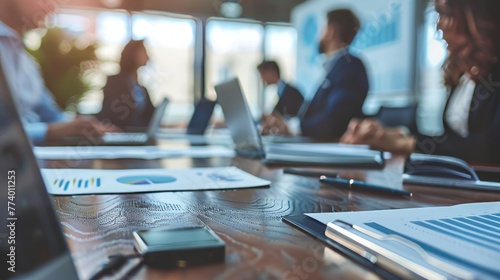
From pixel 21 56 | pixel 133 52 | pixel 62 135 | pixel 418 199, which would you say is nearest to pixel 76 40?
pixel 133 52

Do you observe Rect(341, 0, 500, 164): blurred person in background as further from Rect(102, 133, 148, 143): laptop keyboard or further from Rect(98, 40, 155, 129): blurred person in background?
Rect(98, 40, 155, 129): blurred person in background

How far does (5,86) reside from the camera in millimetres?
213

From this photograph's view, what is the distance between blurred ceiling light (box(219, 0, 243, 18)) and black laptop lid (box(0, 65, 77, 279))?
5500 mm

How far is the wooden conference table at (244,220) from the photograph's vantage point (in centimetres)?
27

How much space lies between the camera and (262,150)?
3.41 feet

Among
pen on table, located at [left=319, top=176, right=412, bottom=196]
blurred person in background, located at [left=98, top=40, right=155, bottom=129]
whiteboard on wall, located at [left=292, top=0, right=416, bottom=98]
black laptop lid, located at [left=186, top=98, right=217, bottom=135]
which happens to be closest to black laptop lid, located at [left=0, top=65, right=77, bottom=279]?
pen on table, located at [left=319, top=176, right=412, bottom=196]

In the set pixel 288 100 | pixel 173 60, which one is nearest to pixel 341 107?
pixel 288 100

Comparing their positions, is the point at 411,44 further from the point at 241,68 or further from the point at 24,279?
the point at 24,279

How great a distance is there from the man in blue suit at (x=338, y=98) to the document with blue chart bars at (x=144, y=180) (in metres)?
1.46

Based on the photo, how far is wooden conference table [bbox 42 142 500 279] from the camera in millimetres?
273

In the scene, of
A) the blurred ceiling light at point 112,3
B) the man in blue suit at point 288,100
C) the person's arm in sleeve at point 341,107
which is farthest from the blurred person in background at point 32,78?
the blurred ceiling light at point 112,3

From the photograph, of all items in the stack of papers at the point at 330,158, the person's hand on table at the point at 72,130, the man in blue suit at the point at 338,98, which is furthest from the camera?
the man in blue suit at the point at 338,98

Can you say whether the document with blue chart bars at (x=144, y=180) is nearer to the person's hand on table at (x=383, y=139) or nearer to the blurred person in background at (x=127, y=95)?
the person's hand on table at (x=383, y=139)

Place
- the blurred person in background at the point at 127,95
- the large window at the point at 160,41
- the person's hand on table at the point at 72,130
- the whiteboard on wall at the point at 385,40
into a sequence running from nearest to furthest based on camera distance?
the person's hand on table at the point at 72,130 → the blurred person in background at the point at 127,95 → the whiteboard on wall at the point at 385,40 → the large window at the point at 160,41
